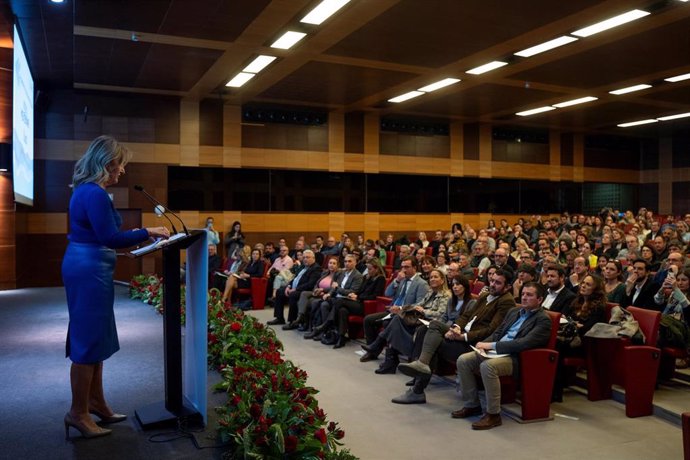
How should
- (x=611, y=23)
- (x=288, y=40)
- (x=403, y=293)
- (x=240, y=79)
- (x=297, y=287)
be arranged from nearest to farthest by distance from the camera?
1. (x=403, y=293)
2. (x=611, y=23)
3. (x=297, y=287)
4. (x=288, y=40)
5. (x=240, y=79)

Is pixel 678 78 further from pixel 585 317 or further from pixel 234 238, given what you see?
pixel 234 238

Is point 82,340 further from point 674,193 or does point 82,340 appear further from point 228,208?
point 674,193

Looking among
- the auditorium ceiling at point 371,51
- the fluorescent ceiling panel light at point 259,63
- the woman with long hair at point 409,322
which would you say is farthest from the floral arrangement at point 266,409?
the fluorescent ceiling panel light at point 259,63

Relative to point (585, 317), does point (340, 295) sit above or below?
below

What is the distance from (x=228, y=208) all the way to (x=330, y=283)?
5783 mm

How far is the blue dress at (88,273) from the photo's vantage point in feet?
8.64

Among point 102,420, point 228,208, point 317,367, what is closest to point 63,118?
point 228,208

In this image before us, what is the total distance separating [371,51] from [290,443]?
7272mm

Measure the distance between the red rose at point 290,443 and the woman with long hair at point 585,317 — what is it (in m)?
2.89

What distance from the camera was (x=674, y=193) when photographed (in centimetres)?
1702

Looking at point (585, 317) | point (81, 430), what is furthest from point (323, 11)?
point (81, 430)

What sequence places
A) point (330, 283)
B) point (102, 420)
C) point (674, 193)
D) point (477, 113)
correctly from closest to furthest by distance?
point (102, 420), point (330, 283), point (477, 113), point (674, 193)

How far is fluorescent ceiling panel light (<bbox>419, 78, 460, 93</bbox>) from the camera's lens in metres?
10.5

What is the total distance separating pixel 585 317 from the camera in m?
4.62
